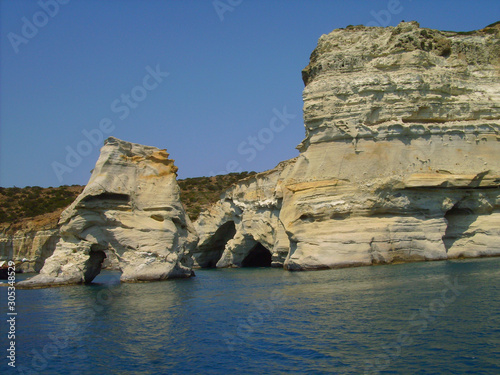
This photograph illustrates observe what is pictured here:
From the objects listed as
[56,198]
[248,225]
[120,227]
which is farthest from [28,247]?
[120,227]

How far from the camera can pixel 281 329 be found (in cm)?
1284

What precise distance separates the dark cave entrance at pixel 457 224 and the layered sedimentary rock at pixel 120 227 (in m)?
15.0

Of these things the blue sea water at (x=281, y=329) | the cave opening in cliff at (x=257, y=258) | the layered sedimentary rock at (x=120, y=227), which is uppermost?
the layered sedimentary rock at (x=120, y=227)

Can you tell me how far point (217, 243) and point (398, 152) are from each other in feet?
80.8

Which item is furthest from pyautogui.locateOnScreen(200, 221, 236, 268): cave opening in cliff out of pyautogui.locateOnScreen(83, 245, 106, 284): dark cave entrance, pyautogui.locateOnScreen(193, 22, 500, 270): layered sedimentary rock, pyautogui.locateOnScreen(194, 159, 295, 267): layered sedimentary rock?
pyautogui.locateOnScreen(83, 245, 106, 284): dark cave entrance

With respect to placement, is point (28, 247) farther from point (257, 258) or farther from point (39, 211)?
point (257, 258)

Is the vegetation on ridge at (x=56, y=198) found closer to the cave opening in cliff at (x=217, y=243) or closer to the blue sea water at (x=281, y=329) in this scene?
the cave opening in cliff at (x=217, y=243)

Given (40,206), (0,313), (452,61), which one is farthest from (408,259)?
(40,206)

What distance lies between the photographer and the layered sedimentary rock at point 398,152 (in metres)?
26.5

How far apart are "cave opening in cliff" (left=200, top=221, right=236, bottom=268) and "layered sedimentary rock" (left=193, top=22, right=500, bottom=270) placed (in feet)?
53.8

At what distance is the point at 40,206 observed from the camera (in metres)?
62.1

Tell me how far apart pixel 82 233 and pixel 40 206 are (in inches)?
1619

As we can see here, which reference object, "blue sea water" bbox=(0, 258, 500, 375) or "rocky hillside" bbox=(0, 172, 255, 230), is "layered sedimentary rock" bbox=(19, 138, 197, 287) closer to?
"blue sea water" bbox=(0, 258, 500, 375)

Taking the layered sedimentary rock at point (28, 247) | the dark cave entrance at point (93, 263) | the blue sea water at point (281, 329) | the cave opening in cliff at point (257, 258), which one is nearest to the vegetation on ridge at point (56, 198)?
the layered sedimentary rock at point (28, 247)
